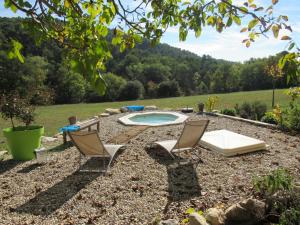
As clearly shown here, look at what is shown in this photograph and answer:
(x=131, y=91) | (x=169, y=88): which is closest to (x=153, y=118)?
(x=131, y=91)

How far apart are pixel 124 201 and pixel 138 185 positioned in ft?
1.77

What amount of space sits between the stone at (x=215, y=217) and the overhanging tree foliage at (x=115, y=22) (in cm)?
194

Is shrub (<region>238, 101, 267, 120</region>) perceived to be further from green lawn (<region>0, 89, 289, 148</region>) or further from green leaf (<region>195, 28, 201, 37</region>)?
green leaf (<region>195, 28, 201, 37</region>)

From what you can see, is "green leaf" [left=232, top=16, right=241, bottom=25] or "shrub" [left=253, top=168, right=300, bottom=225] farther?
"shrub" [left=253, top=168, right=300, bottom=225]

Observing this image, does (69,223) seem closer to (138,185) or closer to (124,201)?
(124,201)

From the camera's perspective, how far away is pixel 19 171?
5648 mm

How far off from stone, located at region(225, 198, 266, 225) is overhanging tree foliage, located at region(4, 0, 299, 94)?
195 cm

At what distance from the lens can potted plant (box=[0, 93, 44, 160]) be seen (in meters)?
6.37

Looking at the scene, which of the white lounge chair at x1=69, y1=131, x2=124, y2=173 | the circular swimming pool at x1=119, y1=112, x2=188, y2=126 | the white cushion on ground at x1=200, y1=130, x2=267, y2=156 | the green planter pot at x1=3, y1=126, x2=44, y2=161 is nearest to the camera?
the white lounge chair at x1=69, y1=131, x2=124, y2=173

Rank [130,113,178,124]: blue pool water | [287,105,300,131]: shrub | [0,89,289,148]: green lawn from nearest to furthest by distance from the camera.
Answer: [287,105,300,131]: shrub
[130,113,178,124]: blue pool water
[0,89,289,148]: green lawn

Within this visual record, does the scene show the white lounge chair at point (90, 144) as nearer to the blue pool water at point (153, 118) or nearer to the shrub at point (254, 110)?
the blue pool water at point (153, 118)

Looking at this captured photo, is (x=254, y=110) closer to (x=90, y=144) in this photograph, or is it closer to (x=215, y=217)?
(x=90, y=144)

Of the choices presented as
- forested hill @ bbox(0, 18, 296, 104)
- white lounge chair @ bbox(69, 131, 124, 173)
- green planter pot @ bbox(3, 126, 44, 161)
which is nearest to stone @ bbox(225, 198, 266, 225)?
white lounge chair @ bbox(69, 131, 124, 173)

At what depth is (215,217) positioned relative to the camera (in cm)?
317
